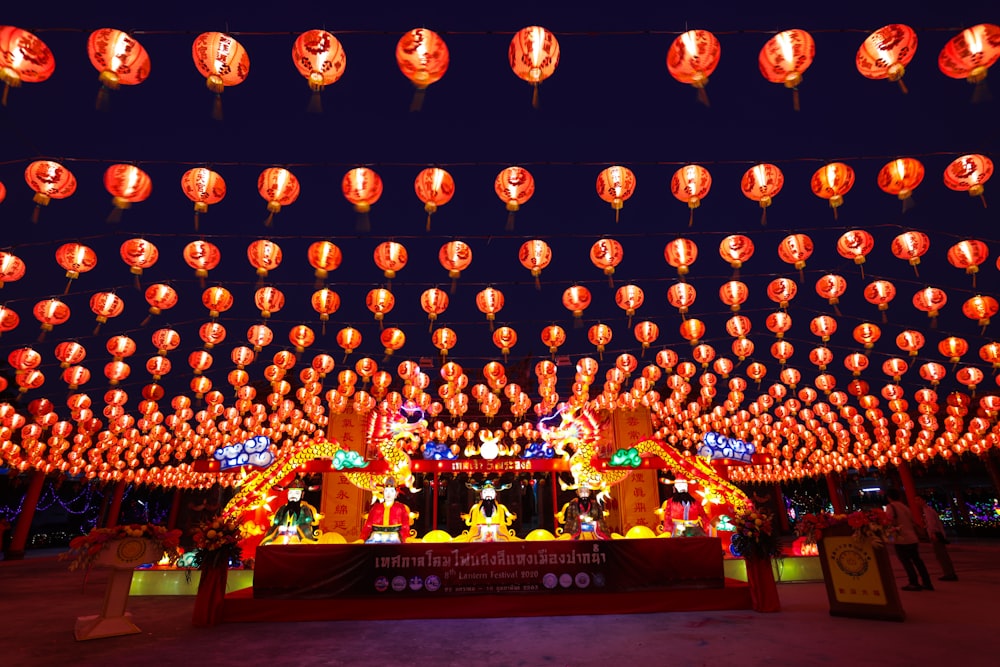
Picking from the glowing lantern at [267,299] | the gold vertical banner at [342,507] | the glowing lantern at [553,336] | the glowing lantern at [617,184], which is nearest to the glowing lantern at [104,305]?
the glowing lantern at [267,299]

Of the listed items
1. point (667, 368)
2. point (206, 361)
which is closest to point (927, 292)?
point (667, 368)

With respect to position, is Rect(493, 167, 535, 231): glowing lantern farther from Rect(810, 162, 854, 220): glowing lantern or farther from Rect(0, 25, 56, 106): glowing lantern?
Rect(0, 25, 56, 106): glowing lantern

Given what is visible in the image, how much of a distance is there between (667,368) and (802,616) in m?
6.82

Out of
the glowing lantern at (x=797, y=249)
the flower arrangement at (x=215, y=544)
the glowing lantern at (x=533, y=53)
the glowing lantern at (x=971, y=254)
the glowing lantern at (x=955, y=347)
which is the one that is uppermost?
the glowing lantern at (x=533, y=53)

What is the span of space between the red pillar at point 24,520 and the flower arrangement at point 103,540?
17.8m

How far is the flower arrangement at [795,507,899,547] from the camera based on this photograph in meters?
5.75

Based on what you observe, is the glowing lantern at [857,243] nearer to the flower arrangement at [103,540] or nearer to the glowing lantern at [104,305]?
the flower arrangement at [103,540]

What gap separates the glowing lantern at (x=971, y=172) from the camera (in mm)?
5863

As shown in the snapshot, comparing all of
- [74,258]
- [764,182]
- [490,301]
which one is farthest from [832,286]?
[74,258]

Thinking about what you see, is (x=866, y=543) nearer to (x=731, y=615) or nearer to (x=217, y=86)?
(x=731, y=615)

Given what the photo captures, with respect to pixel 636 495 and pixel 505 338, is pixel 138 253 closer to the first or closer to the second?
pixel 505 338

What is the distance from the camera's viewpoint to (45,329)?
845cm

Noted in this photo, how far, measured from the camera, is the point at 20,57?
4.48 meters

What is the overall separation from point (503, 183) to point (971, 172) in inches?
201
